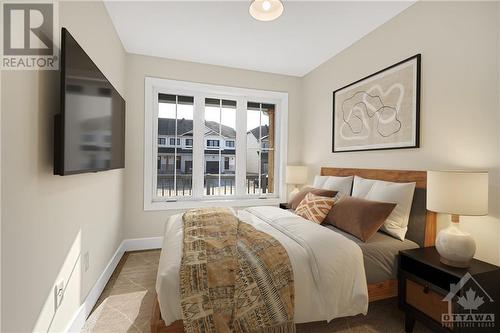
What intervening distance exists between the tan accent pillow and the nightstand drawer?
0.81m

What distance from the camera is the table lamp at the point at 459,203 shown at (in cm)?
A: 152

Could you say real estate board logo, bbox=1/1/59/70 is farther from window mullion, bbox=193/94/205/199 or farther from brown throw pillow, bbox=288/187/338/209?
brown throw pillow, bbox=288/187/338/209

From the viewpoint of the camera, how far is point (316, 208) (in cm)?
233

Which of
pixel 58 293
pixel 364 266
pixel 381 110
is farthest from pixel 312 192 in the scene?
Answer: pixel 58 293

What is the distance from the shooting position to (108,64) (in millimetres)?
2414

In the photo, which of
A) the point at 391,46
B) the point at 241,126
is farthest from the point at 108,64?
the point at 391,46

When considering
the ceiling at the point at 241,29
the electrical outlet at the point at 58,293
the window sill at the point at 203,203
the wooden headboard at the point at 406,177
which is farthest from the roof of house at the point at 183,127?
the electrical outlet at the point at 58,293

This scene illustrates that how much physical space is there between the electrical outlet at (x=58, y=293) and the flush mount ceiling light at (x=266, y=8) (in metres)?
2.41

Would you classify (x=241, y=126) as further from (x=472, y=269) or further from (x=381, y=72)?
(x=472, y=269)

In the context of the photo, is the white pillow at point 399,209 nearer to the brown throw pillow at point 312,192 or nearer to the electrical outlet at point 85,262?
the brown throw pillow at point 312,192

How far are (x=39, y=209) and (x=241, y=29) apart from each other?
251 centimetres

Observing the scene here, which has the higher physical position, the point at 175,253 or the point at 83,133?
the point at 83,133

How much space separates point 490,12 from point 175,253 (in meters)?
2.82

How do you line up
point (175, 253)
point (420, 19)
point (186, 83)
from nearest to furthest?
point (175, 253) < point (420, 19) < point (186, 83)
